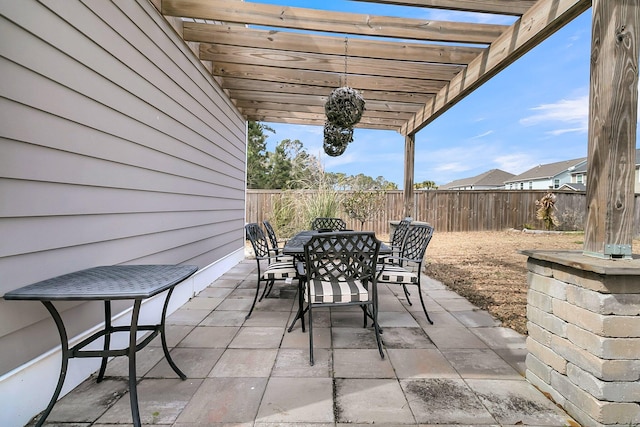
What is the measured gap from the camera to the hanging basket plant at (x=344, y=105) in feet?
9.75

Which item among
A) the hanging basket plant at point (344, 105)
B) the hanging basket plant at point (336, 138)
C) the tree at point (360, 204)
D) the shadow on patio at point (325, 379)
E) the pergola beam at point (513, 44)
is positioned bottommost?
the shadow on patio at point (325, 379)

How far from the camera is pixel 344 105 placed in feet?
9.77

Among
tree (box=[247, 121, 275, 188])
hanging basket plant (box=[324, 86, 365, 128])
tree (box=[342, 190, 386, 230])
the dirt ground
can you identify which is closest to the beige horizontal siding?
hanging basket plant (box=[324, 86, 365, 128])

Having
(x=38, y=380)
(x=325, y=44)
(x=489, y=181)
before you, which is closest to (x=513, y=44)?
(x=325, y=44)

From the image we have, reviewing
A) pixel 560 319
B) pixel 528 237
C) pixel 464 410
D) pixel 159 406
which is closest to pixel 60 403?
pixel 159 406

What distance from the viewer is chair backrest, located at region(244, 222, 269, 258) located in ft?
8.95

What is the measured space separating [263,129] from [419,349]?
16.1m

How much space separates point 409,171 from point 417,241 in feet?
8.08

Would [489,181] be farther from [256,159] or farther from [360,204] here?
[360,204]

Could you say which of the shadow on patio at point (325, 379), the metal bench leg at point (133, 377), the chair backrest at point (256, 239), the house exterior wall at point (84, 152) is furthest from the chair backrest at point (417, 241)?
the house exterior wall at point (84, 152)

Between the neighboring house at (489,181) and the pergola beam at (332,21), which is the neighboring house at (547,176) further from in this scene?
the pergola beam at (332,21)

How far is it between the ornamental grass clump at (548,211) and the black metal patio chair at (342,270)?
32.0ft

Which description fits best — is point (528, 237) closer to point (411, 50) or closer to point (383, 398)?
point (411, 50)

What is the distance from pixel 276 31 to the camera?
2.86 meters
